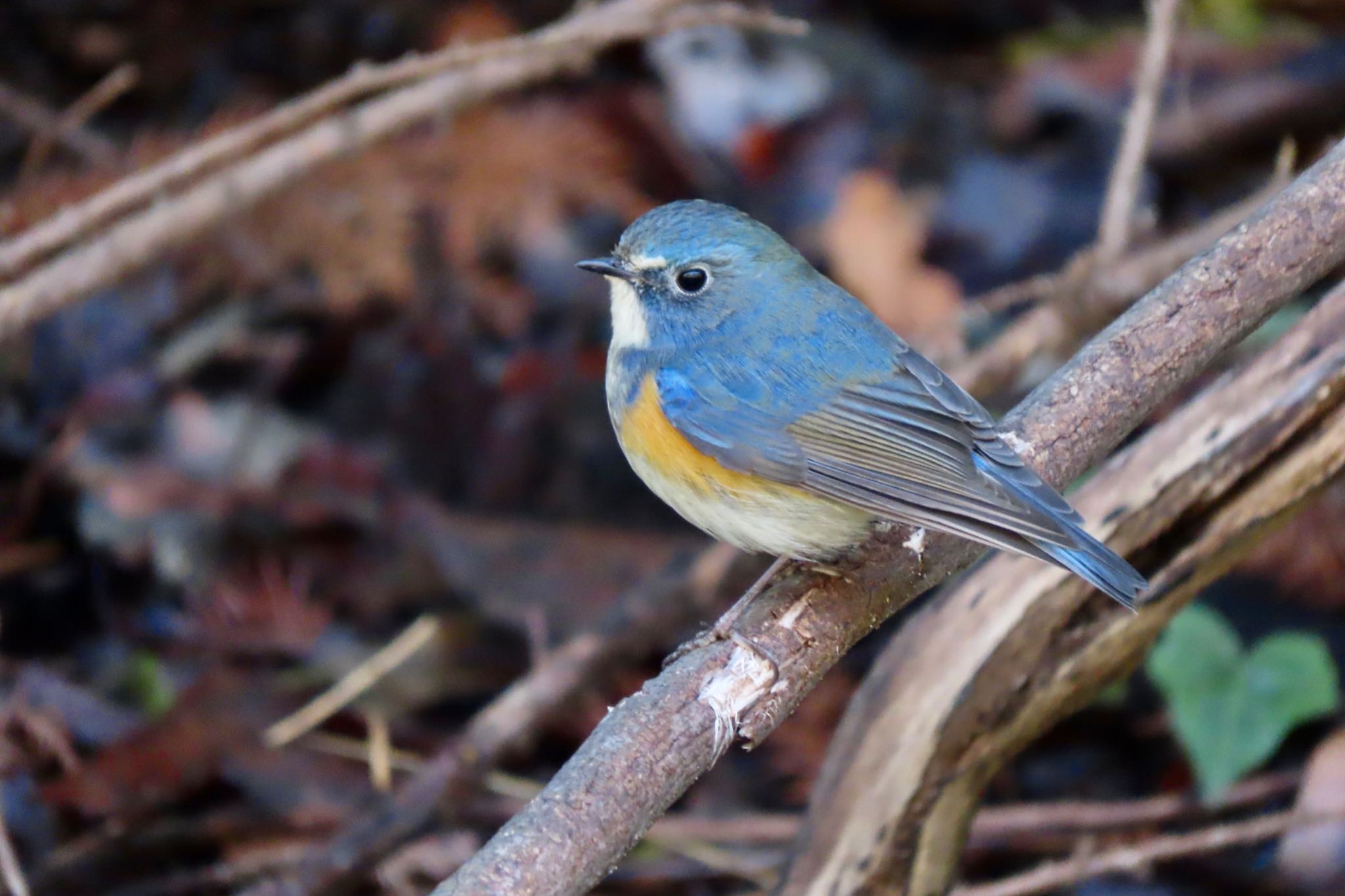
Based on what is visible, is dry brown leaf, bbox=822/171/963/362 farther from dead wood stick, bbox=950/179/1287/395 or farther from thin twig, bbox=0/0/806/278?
thin twig, bbox=0/0/806/278

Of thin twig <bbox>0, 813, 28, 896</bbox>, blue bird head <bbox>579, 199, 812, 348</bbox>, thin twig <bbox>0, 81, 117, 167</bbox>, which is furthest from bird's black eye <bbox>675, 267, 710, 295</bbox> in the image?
thin twig <bbox>0, 81, 117, 167</bbox>

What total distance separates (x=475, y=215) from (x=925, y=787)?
3.08 meters

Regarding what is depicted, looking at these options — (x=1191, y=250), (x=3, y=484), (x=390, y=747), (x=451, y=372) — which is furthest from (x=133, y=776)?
(x=1191, y=250)

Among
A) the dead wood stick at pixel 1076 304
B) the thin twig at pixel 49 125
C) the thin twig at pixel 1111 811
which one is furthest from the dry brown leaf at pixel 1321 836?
the thin twig at pixel 49 125

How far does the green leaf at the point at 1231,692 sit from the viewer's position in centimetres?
365

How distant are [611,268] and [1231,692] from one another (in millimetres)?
1895

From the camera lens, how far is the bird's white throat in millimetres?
3480

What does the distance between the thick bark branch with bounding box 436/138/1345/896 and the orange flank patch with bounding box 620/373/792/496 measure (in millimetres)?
225

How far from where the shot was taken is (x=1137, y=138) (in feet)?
13.8

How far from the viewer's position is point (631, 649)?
414cm

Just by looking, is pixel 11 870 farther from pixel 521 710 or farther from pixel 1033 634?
pixel 1033 634

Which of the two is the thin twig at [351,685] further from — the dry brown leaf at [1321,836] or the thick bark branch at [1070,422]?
the dry brown leaf at [1321,836]

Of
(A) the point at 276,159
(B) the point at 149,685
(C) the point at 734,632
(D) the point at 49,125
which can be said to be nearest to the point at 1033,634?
(C) the point at 734,632

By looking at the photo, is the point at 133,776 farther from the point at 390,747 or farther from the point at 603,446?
the point at 603,446
